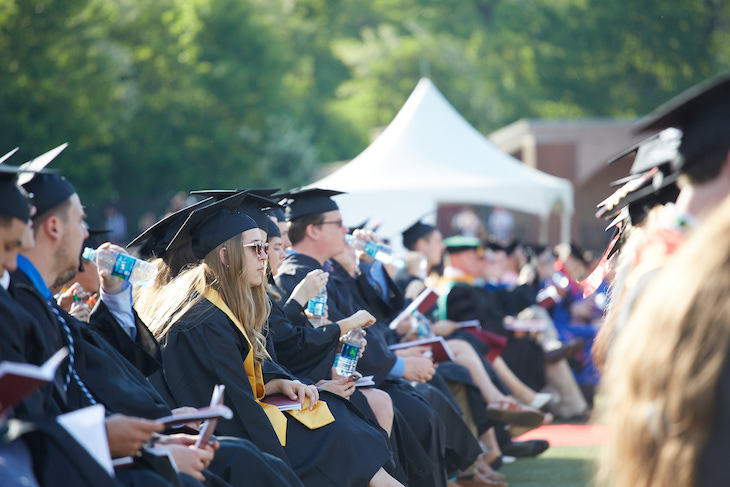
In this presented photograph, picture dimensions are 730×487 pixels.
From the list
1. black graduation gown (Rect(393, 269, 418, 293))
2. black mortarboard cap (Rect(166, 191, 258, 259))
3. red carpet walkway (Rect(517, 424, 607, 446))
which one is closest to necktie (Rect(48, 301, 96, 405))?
black mortarboard cap (Rect(166, 191, 258, 259))

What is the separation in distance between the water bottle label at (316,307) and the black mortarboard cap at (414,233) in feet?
10.6

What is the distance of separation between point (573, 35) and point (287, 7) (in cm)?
1932

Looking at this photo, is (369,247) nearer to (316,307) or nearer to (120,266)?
(316,307)

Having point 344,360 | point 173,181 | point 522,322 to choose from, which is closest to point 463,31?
point 173,181

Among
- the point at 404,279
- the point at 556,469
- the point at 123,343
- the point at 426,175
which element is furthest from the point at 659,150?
the point at 426,175

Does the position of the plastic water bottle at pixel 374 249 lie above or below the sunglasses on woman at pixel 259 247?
below

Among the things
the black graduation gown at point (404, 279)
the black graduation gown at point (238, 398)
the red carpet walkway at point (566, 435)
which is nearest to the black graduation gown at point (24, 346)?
the black graduation gown at point (238, 398)

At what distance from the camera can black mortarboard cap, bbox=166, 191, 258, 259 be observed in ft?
14.4

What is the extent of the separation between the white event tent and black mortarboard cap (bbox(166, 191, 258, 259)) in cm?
706

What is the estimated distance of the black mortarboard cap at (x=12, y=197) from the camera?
2746 millimetres

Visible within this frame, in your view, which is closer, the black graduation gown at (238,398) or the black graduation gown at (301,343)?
the black graduation gown at (238,398)

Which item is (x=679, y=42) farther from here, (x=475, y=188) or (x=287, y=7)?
(x=475, y=188)

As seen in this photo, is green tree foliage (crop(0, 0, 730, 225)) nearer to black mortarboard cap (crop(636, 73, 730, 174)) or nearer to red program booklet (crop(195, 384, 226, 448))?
red program booklet (crop(195, 384, 226, 448))

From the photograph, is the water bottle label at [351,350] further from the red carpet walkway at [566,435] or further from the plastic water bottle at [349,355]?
the red carpet walkway at [566,435]
